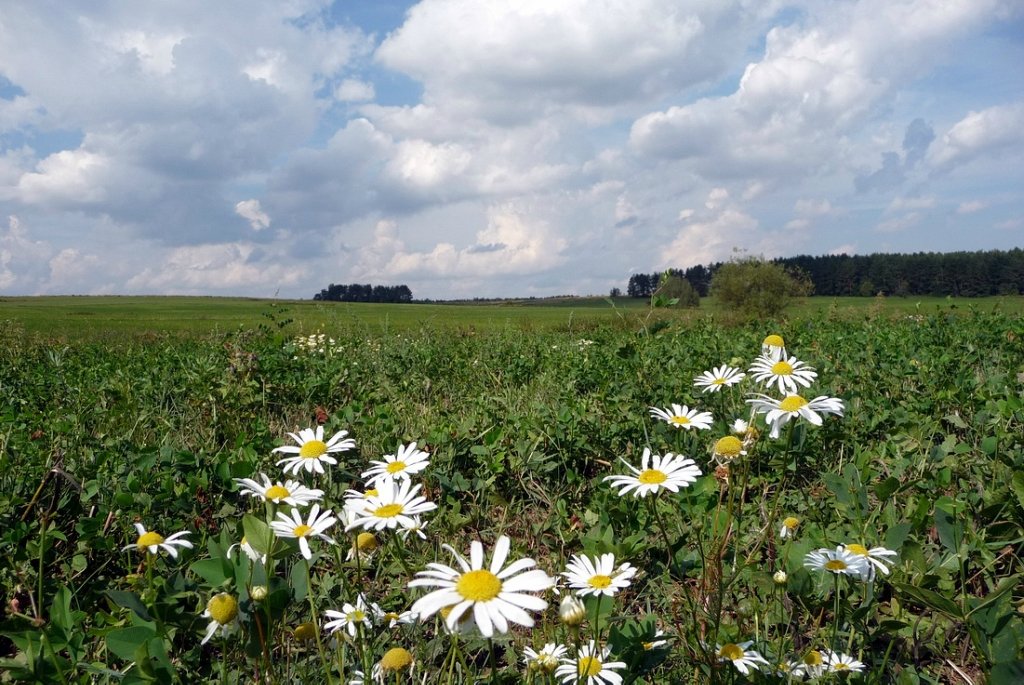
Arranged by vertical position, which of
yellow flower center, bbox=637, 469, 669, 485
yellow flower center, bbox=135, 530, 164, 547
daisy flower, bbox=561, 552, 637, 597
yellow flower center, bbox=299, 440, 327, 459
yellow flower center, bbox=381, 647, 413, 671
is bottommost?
yellow flower center, bbox=381, 647, 413, 671

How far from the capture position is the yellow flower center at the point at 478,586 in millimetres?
1072

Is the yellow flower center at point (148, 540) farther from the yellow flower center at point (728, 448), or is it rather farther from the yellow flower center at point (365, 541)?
the yellow flower center at point (728, 448)

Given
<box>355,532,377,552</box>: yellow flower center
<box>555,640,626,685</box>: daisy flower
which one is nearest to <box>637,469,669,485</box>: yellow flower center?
<box>555,640,626,685</box>: daisy flower

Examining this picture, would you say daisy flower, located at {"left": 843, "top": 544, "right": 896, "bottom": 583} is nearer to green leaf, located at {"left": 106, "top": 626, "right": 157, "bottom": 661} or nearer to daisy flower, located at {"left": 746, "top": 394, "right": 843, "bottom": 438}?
daisy flower, located at {"left": 746, "top": 394, "right": 843, "bottom": 438}

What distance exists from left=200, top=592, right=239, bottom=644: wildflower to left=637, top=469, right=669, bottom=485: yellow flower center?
0.91 meters

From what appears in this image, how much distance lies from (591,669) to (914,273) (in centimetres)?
8837

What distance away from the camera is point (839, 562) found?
165 centimetres

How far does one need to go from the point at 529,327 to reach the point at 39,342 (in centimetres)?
760

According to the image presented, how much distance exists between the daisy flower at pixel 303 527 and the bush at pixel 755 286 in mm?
38786

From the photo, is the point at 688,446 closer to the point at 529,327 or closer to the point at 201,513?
the point at 201,513

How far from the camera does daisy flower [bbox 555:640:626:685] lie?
1320 mm

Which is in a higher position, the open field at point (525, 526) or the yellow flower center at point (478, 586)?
the yellow flower center at point (478, 586)

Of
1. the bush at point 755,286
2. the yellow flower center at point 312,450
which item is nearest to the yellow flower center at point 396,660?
the yellow flower center at point 312,450

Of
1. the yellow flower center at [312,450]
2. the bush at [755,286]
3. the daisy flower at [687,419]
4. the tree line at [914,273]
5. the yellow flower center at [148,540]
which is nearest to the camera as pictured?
the yellow flower center at [148,540]
